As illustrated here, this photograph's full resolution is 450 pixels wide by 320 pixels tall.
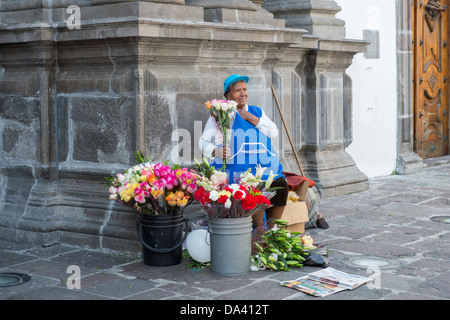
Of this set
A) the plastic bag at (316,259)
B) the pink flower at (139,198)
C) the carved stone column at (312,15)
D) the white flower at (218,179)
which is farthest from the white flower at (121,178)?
the carved stone column at (312,15)

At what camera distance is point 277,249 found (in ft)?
18.1

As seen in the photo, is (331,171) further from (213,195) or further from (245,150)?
(213,195)

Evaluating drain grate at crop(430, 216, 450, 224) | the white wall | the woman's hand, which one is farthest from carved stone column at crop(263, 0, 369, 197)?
the woman's hand

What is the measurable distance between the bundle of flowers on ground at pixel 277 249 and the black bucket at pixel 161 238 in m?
0.56

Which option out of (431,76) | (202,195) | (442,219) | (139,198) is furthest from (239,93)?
(431,76)

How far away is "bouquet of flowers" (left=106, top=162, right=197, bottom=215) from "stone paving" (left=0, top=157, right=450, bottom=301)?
17.7 inches

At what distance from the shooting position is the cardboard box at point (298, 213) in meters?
6.14

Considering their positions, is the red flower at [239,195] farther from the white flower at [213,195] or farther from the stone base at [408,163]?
the stone base at [408,163]

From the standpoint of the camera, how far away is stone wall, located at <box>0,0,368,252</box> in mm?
5945

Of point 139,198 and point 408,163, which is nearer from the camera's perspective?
point 139,198

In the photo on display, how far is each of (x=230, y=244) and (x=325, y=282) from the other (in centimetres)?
70

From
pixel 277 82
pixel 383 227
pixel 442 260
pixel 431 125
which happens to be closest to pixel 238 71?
pixel 277 82

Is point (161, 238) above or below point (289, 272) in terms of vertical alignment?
above
